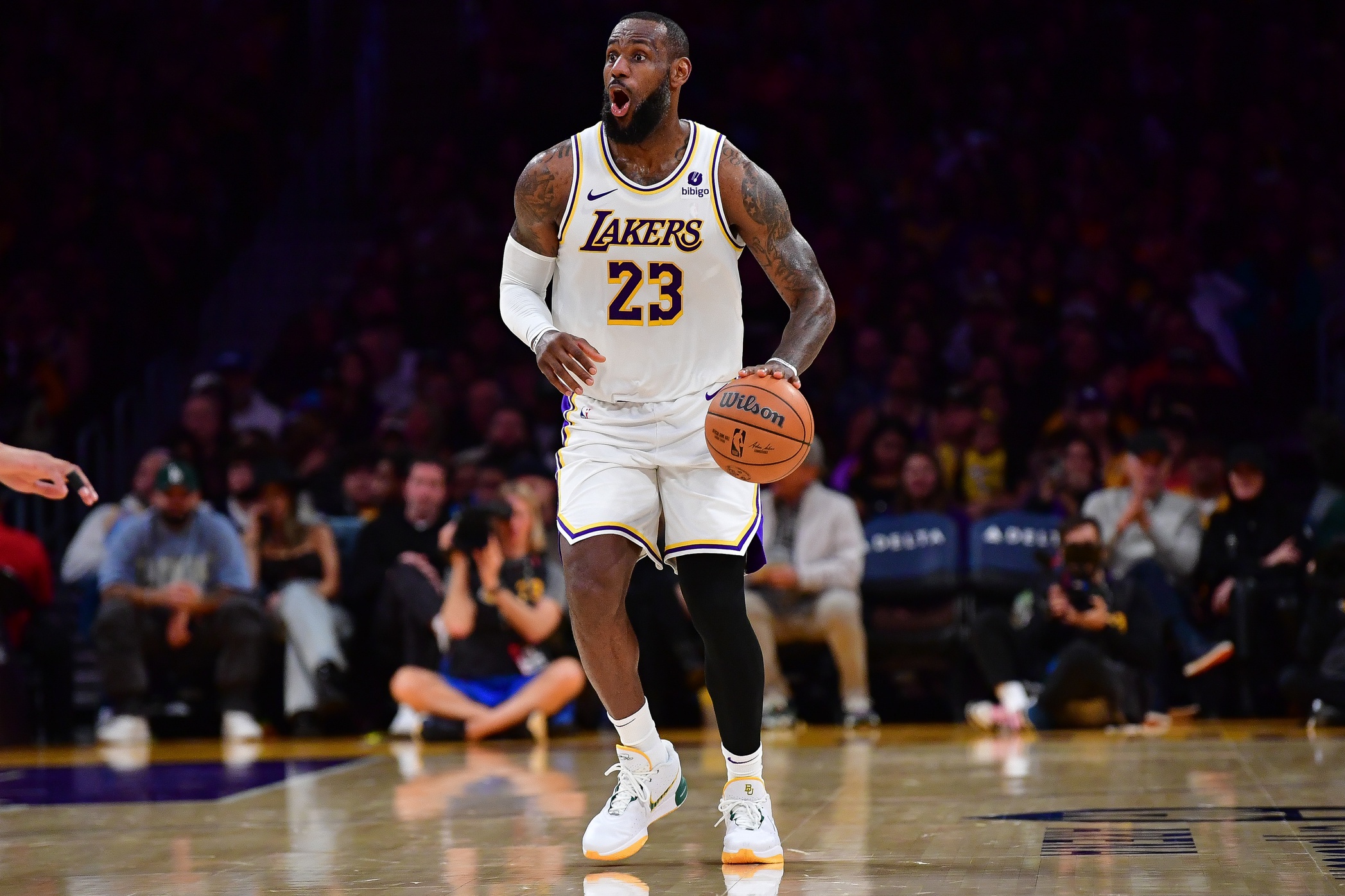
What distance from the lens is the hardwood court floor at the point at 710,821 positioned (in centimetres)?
391

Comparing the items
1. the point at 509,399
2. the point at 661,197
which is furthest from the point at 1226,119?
the point at 661,197

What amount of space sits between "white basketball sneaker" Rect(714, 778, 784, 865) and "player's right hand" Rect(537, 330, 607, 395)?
3.52ft

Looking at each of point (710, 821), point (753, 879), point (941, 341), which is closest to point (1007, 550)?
point (941, 341)

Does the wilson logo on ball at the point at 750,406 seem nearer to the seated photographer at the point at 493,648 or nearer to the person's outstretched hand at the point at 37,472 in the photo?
the person's outstretched hand at the point at 37,472

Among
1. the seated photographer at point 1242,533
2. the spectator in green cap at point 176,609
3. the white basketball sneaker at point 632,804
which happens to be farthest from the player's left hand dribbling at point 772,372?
the spectator in green cap at point 176,609

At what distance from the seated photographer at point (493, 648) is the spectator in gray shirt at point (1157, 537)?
287 cm

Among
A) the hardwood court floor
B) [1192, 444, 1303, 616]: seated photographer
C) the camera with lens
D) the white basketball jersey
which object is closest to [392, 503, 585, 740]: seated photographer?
the hardwood court floor

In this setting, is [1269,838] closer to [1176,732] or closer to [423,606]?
[1176,732]

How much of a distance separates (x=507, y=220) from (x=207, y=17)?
3927mm

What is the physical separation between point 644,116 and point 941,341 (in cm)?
782

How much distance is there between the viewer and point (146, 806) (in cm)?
581

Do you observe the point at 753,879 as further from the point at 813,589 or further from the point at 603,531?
the point at 813,589

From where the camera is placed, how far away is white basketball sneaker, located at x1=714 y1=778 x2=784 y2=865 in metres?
4.11

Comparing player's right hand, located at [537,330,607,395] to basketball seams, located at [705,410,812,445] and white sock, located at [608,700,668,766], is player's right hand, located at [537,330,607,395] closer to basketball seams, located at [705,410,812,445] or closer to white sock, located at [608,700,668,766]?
basketball seams, located at [705,410,812,445]
